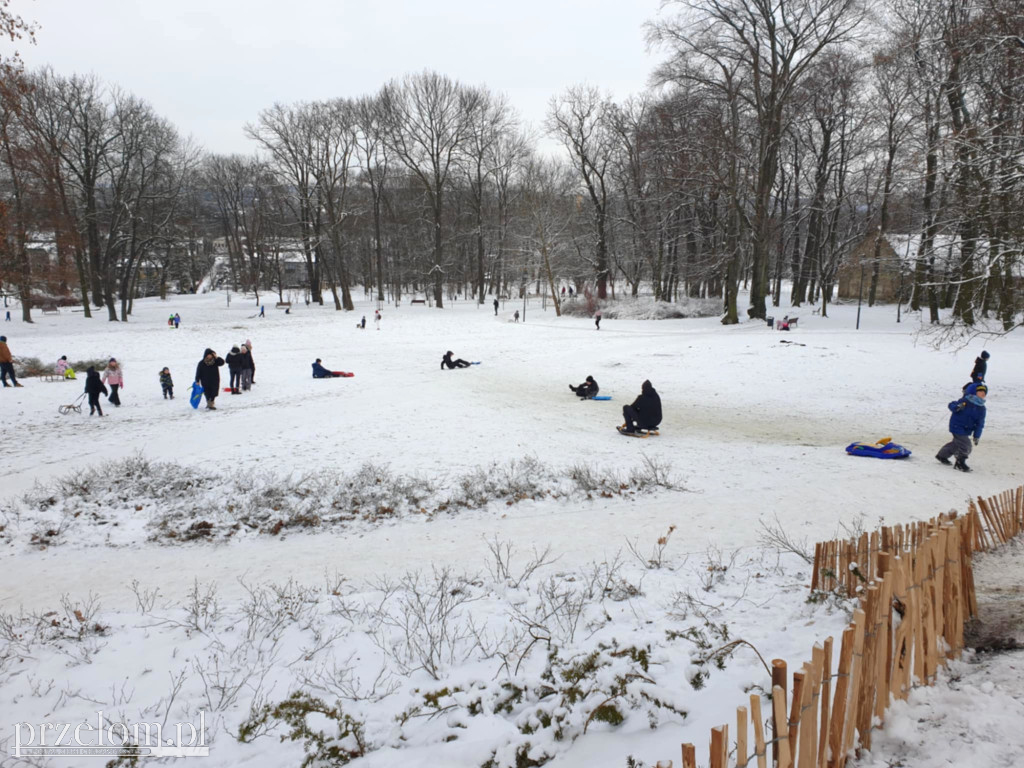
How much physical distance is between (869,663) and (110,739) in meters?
4.71

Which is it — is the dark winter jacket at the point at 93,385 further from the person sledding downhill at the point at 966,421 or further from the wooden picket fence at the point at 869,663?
the person sledding downhill at the point at 966,421

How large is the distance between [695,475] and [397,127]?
43.8m

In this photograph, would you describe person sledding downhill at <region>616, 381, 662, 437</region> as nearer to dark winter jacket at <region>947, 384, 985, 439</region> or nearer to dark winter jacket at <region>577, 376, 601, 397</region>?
dark winter jacket at <region>577, 376, 601, 397</region>

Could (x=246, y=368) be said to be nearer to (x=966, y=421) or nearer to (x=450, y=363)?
(x=450, y=363)

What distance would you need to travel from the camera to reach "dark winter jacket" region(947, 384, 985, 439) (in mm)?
9367

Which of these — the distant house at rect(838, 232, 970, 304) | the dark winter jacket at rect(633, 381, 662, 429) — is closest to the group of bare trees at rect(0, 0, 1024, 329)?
the distant house at rect(838, 232, 970, 304)

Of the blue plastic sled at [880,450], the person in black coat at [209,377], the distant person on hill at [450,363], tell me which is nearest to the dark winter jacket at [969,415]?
the blue plastic sled at [880,450]

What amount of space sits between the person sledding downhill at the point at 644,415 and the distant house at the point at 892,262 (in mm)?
7113

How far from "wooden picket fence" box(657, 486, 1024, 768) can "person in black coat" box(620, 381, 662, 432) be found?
26.9ft

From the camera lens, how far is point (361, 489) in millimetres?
8914

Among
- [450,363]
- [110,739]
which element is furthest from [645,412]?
[450,363]

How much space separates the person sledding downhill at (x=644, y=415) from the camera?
12.8 metres

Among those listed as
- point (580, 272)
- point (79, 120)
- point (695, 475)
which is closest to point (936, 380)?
point (695, 475)

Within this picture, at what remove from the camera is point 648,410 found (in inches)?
503
